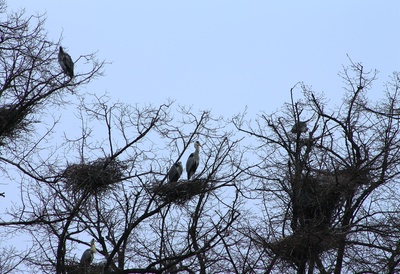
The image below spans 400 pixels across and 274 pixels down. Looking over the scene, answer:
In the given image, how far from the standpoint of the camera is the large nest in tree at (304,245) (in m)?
10.6

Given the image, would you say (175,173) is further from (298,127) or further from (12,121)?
(12,121)

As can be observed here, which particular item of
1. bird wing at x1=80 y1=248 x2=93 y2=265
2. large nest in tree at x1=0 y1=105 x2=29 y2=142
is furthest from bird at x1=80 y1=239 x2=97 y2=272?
large nest in tree at x1=0 y1=105 x2=29 y2=142

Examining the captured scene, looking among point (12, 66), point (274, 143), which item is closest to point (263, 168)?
point (274, 143)

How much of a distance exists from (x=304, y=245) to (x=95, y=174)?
11.1 ft

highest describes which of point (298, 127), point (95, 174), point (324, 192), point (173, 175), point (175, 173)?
point (175, 173)

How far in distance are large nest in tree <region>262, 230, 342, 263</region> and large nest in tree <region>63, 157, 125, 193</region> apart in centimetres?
270

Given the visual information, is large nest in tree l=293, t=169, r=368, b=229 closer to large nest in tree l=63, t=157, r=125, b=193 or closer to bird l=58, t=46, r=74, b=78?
large nest in tree l=63, t=157, r=125, b=193

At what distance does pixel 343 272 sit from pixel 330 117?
2593 mm

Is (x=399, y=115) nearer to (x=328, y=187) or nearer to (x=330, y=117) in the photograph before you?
Answer: (x=330, y=117)

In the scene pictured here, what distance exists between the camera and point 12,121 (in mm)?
11766

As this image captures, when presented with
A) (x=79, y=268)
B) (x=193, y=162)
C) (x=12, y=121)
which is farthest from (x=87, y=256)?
(x=193, y=162)

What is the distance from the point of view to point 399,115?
12875 mm

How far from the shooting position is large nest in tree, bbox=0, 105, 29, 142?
11578 mm

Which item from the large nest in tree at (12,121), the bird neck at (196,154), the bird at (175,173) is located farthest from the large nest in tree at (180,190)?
the bird neck at (196,154)
